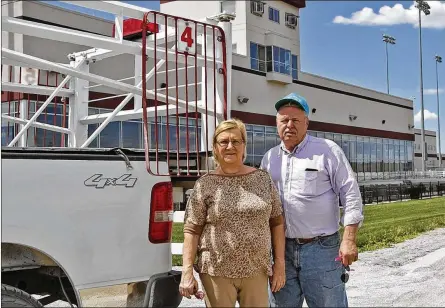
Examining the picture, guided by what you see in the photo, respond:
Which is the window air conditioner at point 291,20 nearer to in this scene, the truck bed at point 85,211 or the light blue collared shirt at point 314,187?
the light blue collared shirt at point 314,187

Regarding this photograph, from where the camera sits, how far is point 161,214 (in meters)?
2.61

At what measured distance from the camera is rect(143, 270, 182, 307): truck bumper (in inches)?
102

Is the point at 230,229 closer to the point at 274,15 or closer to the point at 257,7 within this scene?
the point at 257,7

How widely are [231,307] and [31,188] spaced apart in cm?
100

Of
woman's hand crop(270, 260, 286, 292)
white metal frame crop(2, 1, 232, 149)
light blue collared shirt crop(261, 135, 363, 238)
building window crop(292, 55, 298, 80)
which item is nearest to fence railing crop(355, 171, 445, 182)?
building window crop(292, 55, 298, 80)

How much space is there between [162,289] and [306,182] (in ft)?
2.82

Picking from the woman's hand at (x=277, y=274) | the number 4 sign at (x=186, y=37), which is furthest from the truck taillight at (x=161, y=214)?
the number 4 sign at (x=186, y=37)

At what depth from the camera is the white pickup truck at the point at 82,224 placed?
228 cm

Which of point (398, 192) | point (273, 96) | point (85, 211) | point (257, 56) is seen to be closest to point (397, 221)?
point (398, 192)

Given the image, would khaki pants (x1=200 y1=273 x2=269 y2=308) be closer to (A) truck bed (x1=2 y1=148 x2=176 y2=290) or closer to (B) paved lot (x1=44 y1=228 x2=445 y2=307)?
(A) truck bed (x1=2 y1=148 x2=176 y2=290)

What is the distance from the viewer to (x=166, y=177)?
2643 millimetres

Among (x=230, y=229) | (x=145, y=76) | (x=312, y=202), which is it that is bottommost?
(x=230, y=229)

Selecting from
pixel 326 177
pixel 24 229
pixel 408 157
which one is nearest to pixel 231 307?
pixel 326 177

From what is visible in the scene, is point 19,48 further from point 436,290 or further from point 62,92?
point 436,290
